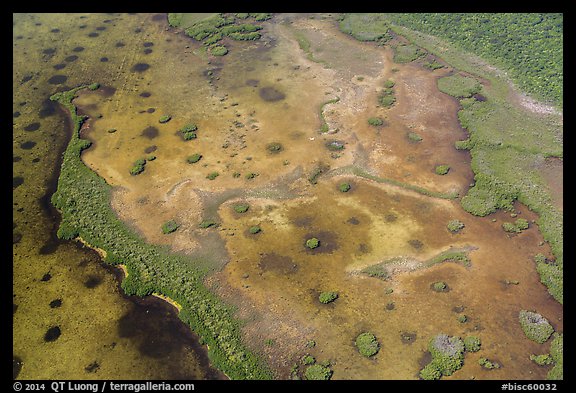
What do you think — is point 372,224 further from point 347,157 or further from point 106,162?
point 106,162

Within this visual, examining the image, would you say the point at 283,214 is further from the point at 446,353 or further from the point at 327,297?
the point at 446,353

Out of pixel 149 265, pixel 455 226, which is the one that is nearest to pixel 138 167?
pixel 149 265

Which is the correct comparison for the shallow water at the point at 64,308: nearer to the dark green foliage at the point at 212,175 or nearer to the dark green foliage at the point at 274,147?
the dark green foliage at the point at 212,175

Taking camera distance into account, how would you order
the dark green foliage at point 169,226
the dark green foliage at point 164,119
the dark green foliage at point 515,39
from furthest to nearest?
the dark green foliage at point 515,39 < the dark green foliage at point 164,119 < the dark green foliage at point 169,226

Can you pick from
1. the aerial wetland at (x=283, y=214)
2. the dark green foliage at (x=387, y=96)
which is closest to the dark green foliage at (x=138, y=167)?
the aerial wetland at (x=283, y=214)

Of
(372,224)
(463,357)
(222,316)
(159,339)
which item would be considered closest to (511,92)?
(372,224)

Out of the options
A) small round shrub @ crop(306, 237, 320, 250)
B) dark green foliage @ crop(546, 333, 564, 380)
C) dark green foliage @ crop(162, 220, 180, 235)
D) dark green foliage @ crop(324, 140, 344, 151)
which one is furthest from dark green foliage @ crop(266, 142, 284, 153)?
dark green foliage @ crop(546, 333, 564, 380)
